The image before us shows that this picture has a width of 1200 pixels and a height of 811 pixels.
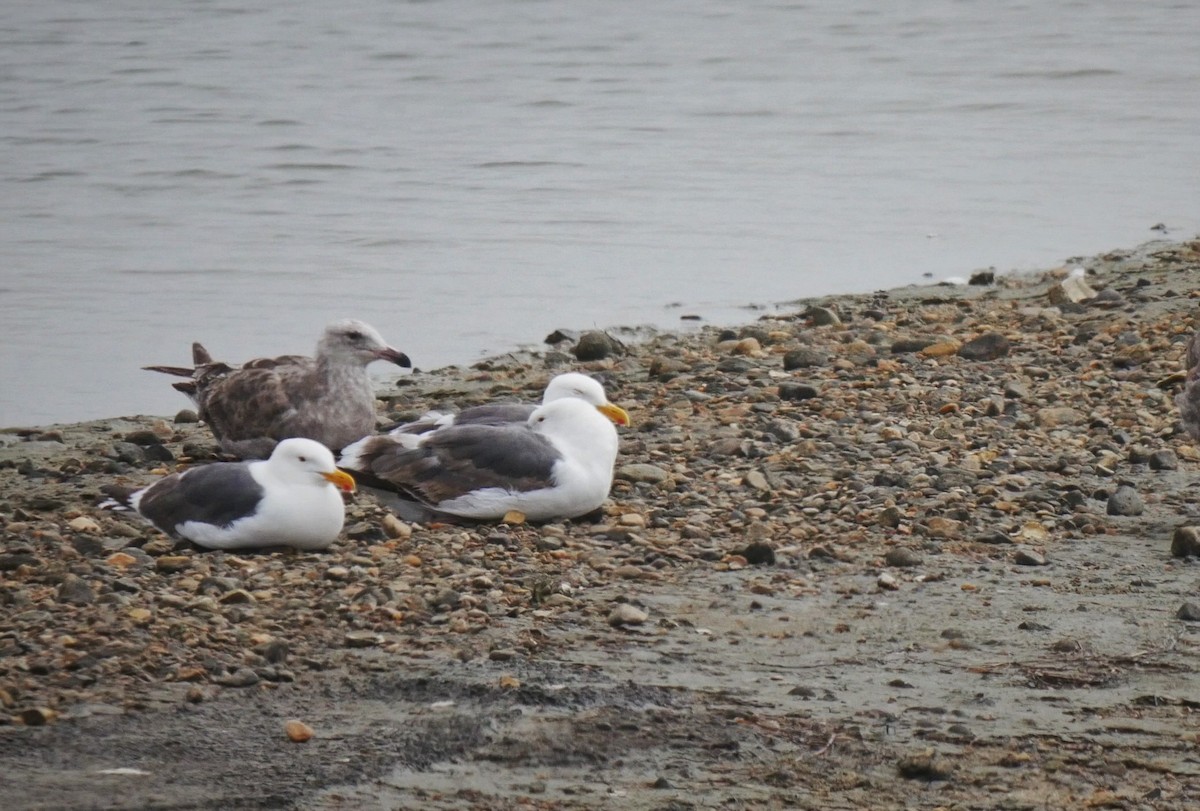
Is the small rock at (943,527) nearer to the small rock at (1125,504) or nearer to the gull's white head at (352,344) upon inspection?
the small rock at (1125,504)

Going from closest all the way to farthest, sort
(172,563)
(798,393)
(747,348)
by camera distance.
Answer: (172,563) → (798,393) → (747,348)

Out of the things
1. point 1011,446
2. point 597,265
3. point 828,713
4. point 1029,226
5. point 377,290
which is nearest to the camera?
point 828,713

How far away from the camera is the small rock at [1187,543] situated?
22.5 feet

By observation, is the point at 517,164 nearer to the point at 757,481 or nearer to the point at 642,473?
the point at 642,473

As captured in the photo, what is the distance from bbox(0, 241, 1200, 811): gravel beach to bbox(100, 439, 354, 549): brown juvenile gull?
115 millimetres

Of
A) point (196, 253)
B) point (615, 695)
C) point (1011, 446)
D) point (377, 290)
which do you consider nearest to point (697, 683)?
point (615, 695)

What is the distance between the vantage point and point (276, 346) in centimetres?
1188

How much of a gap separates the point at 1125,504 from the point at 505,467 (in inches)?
98.7

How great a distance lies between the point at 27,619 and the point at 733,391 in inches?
176

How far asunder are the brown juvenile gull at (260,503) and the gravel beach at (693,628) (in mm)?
115

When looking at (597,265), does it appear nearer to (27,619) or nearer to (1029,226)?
(1029,226)

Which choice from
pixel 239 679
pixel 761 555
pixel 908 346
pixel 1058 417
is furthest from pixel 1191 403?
pixel 239 679

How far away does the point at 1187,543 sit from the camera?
6.86 meters

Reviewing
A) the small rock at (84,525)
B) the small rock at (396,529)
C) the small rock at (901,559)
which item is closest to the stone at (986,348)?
the small rock at (901,559)
